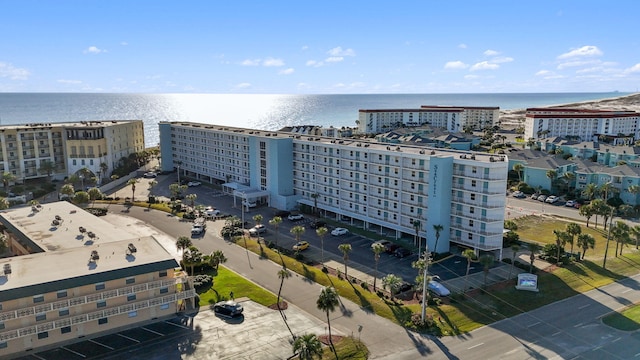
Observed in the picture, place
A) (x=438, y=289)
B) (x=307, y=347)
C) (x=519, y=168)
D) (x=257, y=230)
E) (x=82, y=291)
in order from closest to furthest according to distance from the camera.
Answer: (x=307, y=347), (x=82, y=291), (x=438, y=289), (x=257, y=230), (x=519, y=168)

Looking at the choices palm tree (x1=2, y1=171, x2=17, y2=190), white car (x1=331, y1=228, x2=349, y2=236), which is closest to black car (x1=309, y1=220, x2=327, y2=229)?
white car (x1=331, y1=228, x2=349, y2=236)

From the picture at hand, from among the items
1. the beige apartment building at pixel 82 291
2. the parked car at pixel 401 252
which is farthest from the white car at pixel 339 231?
the beige apartment building at pixel 82 291

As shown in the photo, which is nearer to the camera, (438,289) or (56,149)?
(438,289)

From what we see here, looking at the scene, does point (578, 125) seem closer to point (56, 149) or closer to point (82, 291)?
point (56, 149)

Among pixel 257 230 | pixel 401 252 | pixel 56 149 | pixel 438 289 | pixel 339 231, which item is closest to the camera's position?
pixel 438 289

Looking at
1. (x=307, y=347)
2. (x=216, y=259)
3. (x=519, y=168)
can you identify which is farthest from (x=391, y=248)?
(x=519, y=168)

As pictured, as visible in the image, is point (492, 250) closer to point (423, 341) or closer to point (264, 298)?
point (423, 341)

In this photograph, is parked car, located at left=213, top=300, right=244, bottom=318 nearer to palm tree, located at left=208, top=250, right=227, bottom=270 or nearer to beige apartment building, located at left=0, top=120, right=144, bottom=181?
palm tree, located at left=208, top=250, right=227, bottom=270
